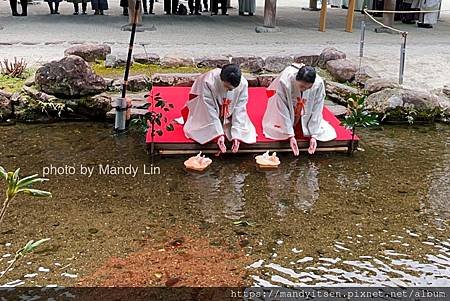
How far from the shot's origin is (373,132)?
671 cm

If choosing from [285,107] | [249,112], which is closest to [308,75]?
[285,107]

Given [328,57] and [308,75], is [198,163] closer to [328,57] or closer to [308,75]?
[308,75]

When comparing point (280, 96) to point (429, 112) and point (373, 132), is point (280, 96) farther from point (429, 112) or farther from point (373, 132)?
point (429, 112)

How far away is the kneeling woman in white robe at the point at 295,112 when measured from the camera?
5.75 meters

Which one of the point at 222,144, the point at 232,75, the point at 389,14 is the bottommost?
the point at 222,144

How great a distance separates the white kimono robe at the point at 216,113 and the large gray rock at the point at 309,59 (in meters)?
3.46

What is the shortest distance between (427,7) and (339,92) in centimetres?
747

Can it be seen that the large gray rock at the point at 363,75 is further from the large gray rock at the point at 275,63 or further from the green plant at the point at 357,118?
the green plant at the point at 357,118

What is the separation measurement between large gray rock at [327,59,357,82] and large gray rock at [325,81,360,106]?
1.19 ft

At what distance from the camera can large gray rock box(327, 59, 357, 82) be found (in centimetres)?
813

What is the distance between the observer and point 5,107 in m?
6.61

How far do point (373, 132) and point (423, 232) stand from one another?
2614 millimetres

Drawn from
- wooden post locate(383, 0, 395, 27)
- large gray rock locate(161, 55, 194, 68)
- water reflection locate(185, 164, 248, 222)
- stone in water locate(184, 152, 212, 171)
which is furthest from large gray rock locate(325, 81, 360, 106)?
wooden post locate(383, 0, 395, 27)

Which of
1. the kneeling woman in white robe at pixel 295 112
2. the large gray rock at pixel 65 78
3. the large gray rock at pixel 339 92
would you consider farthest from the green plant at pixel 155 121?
the large gray rock at pixel 339 92
